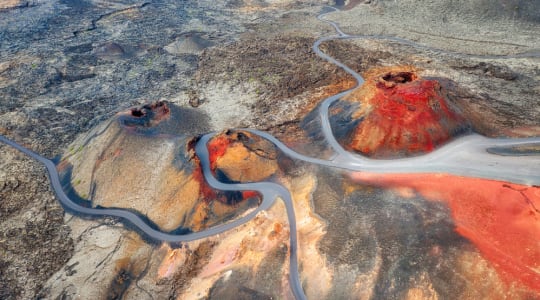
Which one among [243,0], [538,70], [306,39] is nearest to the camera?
[538,70]

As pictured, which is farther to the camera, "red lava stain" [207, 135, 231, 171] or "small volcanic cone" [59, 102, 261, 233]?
"red lava stain" [207, 135, 231, 171]

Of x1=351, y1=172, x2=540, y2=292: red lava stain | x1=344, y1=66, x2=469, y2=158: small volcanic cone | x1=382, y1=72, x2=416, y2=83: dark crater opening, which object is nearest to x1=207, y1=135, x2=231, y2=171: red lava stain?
x1=344, y1=66, x2=469, y2=158: small volcanic cone

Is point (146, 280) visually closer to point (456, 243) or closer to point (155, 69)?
point (456, 243)

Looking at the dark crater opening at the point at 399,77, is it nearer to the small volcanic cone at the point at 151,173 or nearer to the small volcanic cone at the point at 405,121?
the small volcanic cone at the point at 405,121

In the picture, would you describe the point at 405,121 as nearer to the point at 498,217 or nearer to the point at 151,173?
the point at 498,217

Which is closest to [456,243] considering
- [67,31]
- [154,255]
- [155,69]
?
[154,255]

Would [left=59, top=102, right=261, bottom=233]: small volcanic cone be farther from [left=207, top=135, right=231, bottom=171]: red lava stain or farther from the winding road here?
[left=207, top=135, right=231, bottom=171]: red lava stain
